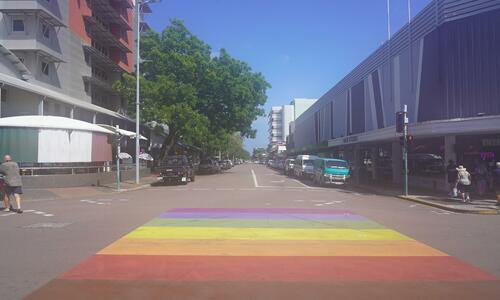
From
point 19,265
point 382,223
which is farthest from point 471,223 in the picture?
point 19,265

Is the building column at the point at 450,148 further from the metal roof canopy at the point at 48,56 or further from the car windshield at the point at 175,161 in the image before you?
the metal roof canopy at the point at 48,56

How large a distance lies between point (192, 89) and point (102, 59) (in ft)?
31.2

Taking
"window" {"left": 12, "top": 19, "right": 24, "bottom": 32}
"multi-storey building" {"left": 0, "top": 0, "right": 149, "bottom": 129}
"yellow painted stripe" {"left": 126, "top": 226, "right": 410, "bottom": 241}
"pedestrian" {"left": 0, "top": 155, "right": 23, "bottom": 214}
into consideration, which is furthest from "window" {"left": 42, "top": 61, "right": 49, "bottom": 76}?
"yellow painted stripe" {"left": 126, "top": 226, "right": 410, "bottom": 241}

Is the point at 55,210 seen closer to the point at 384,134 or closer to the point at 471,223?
the point at 471,223

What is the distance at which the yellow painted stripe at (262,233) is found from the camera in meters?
10.8

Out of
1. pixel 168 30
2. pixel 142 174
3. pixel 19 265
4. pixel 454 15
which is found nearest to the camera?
pixel 19 265

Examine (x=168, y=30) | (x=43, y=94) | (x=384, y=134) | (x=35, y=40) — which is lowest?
(x=384, y=134)

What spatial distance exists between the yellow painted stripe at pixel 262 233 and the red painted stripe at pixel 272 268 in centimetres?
215

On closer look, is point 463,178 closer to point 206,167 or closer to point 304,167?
point 304,167

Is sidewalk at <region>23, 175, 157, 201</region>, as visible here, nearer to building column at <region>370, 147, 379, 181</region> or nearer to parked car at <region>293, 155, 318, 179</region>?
parked car at <region>293, 155, 318, 179</region>

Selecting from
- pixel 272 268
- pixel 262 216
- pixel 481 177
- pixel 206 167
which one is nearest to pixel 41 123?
pixel 262 216

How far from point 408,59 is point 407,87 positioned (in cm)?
183

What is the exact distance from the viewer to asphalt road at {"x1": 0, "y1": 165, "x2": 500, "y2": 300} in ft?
21.5

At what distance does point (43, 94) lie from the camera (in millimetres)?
30031
